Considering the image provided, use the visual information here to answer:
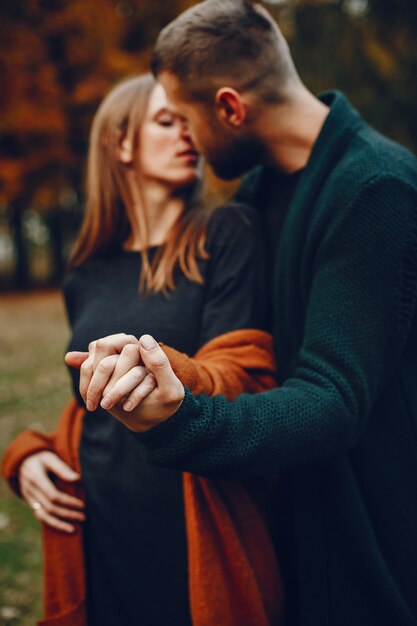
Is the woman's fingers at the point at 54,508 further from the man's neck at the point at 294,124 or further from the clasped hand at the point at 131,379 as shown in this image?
the man's neck at the point at 294,124

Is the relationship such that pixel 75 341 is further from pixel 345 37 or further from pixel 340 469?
pixel 345 37

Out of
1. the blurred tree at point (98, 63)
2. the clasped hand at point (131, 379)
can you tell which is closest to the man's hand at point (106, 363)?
the clasped hand at point (131, 379)

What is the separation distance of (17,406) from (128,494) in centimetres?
478

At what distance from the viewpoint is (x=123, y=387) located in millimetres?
1051

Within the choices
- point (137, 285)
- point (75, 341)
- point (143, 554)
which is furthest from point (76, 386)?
point (143, 554)

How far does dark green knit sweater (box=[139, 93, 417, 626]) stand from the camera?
1255 millimetres

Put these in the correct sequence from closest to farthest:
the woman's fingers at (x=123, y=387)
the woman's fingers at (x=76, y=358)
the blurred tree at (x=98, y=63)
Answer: the woman's fingers at (x=123, y=387) → the woman's fingers at (x=76, y=358) → the blurred tree at (x=98, y=63)

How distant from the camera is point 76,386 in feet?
6.37

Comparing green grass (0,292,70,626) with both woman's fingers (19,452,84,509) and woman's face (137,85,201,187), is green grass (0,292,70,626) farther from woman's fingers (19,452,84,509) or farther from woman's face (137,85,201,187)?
woman's face (137,85,201,187)

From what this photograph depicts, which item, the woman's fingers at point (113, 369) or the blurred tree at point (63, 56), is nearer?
the woman's fingers at point (113, 369)

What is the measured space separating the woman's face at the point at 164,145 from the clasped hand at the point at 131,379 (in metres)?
1.13

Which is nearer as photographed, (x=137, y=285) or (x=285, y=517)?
(x=285, y=517)

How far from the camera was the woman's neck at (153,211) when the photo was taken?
2098 mm

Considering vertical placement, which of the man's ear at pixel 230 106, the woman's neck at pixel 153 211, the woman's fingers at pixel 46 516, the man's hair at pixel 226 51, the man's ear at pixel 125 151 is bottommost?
the woman's fingers at pixel 46 516
